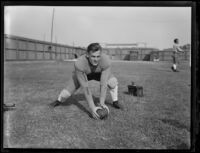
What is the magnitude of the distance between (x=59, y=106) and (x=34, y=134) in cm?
110

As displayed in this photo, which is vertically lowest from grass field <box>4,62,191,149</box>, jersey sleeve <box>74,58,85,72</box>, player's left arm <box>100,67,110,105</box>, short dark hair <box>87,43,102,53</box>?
grass field <box>4,62,191,149</box>

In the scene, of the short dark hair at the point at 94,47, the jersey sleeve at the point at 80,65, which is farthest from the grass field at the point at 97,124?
the short dark hair at the point at 94,47

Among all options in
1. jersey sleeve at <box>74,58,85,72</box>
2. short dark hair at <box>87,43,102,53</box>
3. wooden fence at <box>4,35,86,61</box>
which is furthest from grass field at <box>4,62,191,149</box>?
short dark hair at <box>87,43,102,53</box>

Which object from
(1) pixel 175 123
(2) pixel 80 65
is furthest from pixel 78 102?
(1) pixel 175 123

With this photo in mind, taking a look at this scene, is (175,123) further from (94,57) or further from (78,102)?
(78,102)

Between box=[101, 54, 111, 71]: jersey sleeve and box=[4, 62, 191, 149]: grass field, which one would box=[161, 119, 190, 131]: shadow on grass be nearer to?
box=[4, 62, 191, 149]: grass field

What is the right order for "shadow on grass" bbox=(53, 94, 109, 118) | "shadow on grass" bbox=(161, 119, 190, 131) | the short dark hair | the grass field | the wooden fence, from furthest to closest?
"shadow on grass" bbox=(53, 94, 109, 118)
the wooden fence
the short dark hair
"shadow on grass" bbox=(161, 119, 190, 131)
the grass field

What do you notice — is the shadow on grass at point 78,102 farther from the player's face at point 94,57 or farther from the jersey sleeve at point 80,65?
the player's face at point 94,57

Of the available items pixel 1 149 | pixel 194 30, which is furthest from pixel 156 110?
pixel 1 149

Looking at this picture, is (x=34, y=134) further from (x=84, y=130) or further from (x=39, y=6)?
(x=39, y=6)

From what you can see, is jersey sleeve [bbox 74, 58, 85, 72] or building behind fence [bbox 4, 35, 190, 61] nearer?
building behind fence [bbox 4, 35, 190, 61]

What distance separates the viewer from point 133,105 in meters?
3.90

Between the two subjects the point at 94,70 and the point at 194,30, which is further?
the point at 94,70

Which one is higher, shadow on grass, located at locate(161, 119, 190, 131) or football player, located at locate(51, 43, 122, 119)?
football player, located at locate(51, 43, 122, 119)
